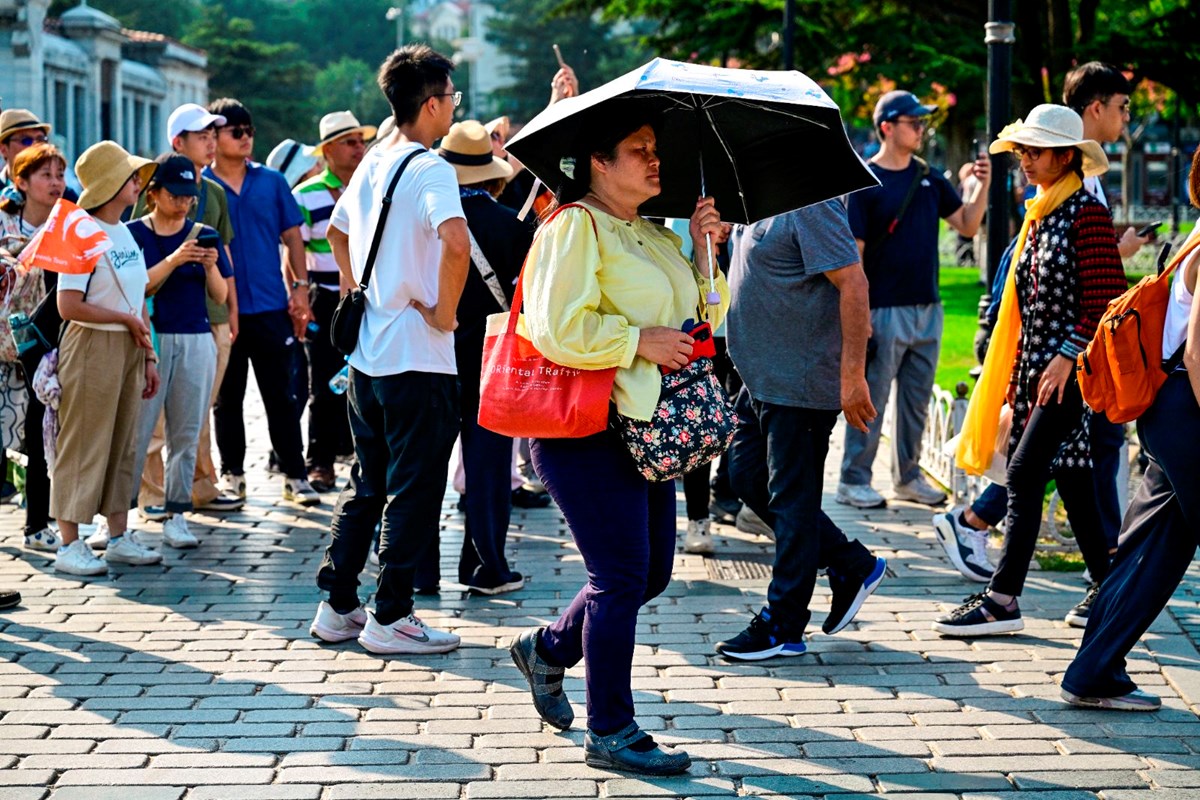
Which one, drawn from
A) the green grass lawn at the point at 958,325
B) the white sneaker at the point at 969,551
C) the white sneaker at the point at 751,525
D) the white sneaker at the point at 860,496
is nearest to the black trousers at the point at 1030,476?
the white sneaker at the point at 969,551

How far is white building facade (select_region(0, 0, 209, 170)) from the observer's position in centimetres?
4084

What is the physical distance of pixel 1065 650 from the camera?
5914 millimetres

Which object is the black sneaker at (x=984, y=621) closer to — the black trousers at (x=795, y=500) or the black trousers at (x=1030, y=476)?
the black trousers at (x=1030, y=476)

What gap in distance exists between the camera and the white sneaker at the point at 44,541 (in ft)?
25.0

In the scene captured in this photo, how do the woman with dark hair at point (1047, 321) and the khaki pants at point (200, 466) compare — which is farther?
the khaki pants at point (200, 466)

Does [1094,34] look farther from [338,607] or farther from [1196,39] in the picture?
[338,607]

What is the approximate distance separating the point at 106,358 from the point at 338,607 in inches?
78.1

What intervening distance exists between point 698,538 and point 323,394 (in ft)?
9.60

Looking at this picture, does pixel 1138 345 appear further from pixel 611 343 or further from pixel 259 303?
pixel 259 303

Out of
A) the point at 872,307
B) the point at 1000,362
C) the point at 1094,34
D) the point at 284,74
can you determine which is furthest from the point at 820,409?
the point at 284,74

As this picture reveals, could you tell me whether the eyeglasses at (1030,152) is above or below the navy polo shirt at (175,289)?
above

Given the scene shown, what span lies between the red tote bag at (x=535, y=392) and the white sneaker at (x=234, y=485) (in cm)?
469

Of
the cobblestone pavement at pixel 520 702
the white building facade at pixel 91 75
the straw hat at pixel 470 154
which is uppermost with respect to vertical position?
the white building facade at pixel 91 75

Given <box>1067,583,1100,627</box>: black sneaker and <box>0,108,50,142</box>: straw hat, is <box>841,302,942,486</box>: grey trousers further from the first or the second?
<box>0,108,50,142</box>: straw hat
